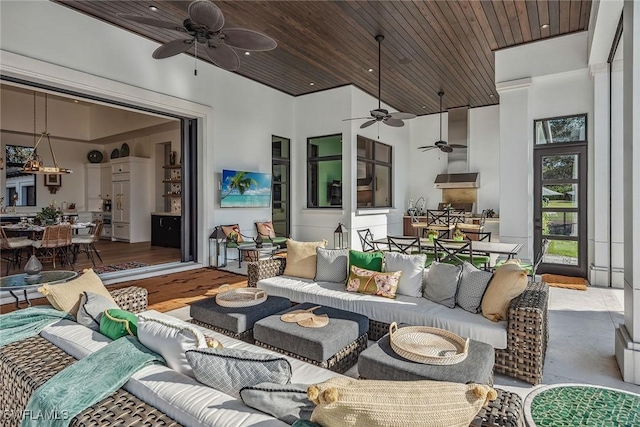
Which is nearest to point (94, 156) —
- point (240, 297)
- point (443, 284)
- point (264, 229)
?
point (264, 229)

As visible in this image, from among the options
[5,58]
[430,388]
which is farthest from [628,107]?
[5,58]

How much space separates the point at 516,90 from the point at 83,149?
→ 12093mm

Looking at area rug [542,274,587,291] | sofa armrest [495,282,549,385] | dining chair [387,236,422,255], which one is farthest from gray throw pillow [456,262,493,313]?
area rug [542,274,587,291]

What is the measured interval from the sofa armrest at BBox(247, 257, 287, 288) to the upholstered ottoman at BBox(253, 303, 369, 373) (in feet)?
4.26

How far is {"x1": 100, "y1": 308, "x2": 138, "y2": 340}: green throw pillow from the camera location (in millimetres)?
1926

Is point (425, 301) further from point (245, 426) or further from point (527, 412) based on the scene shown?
point (245, 426)

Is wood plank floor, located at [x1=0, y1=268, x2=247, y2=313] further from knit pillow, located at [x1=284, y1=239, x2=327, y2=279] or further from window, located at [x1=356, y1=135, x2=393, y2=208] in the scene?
window, located at [x1=356, y1=135, x2=393, y2=208]

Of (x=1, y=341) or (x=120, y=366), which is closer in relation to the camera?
(x=120, y=366)

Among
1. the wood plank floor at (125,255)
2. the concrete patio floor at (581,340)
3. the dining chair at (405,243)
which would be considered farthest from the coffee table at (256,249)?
the dining chair at (405,243)

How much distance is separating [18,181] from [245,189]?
711 centimetres

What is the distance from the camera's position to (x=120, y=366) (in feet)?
5.02

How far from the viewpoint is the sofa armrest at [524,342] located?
254 centimetres

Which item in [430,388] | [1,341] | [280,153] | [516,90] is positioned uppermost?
[516,90]

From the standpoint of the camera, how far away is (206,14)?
3209mm
